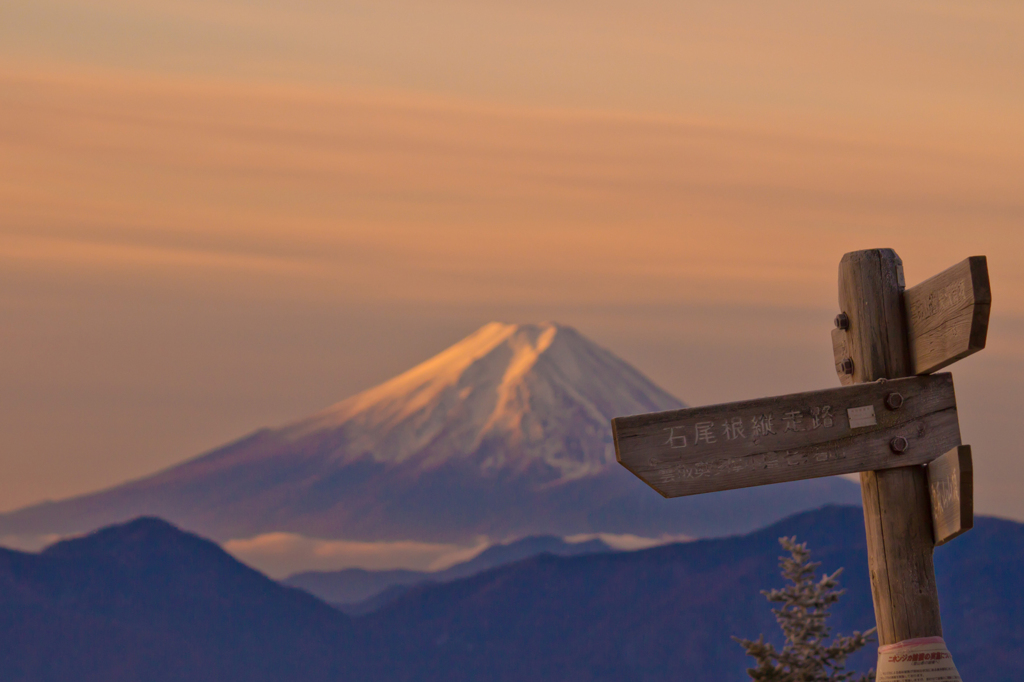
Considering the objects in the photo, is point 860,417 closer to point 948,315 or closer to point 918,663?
point 948,315

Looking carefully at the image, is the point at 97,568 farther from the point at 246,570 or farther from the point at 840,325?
the point at 840,325

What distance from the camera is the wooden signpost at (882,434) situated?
5.35m

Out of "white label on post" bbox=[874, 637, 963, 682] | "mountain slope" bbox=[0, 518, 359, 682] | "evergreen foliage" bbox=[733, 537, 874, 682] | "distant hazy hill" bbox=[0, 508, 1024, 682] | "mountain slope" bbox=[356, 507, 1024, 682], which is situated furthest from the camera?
"mountain slope" bbox=[0, 518, 359, 682]

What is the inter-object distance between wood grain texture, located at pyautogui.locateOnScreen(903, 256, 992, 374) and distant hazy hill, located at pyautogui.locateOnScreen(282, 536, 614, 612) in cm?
17220

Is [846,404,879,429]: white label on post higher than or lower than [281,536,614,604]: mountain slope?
lower

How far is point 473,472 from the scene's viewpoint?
606ft

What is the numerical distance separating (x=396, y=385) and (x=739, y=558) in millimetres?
56914

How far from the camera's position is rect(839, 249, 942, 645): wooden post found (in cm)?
578

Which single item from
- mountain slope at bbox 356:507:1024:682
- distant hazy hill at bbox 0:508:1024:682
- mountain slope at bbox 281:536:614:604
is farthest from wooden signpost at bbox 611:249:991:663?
mountain slope at bbox 281:536:614:604

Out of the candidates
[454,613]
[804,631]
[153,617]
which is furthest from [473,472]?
[804,631]

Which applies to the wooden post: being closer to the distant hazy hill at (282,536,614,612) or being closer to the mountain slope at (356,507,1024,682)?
the mountain slope at (356,507,1024,682)

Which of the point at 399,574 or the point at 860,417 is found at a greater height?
the point at 399,574

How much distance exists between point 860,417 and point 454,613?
530 ft

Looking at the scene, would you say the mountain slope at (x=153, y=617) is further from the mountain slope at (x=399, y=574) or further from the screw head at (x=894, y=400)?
the screw head at (x=894, y=400)
